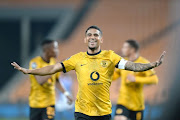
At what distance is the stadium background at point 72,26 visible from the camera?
50.1ft

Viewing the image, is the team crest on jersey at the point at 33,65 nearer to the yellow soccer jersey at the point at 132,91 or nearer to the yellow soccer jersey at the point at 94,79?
the yellow soccer jersey at the point at 132,91

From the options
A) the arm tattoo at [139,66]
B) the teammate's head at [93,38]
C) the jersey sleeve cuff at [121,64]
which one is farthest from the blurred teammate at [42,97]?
the arm tattoo at [139,66]

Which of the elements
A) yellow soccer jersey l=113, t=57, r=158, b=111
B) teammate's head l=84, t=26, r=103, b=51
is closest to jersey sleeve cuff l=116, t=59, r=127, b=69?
teammate's head l=84, t=26, r=103, b=51

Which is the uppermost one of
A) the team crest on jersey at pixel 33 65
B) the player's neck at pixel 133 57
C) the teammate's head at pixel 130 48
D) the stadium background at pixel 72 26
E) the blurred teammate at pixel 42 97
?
the stadium background at pixel 72 26

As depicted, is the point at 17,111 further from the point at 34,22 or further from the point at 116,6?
the point at 116,6

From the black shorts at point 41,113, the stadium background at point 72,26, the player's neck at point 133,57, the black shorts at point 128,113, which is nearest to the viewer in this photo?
the black shorts at point 41,113

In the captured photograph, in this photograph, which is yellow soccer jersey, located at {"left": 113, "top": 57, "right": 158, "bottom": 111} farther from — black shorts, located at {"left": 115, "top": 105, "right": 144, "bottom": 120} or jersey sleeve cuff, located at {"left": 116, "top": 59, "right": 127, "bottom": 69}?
jersey sleeve cuff, located at {"left": 116, "top": 59, "right": 127, "bottom": 69}

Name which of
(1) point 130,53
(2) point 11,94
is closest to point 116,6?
(2) point 11,94

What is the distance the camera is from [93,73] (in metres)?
5.09

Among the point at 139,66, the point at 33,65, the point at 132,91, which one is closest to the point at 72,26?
the point at 33,65

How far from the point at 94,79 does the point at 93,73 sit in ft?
0.28

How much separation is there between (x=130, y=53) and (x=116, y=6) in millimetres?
8428

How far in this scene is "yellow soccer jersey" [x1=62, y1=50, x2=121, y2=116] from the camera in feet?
16.7

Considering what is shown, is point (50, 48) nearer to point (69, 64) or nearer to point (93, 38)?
point (69, 64)
